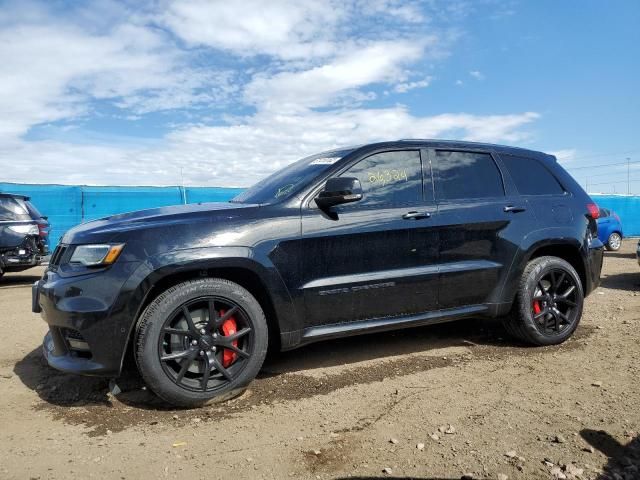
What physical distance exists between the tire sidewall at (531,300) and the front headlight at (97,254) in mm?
3253

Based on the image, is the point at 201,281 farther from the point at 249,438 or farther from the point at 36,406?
the point at 36,406

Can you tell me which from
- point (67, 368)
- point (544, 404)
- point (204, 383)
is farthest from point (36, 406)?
point (544, 404)

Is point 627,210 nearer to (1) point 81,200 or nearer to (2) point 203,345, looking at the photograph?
(1) point 81,200

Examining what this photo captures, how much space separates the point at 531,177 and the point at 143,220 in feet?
11.2

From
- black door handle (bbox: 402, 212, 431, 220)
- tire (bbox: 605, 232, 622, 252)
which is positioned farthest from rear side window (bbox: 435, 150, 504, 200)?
tire (bbox: 605, 232, 622, 252)

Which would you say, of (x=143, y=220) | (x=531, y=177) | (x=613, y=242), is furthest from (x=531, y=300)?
(x=613, y=242)

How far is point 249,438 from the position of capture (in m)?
2.75

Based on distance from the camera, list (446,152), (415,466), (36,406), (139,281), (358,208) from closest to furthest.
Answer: (415,466) < (139,281) < (36,406) < (358,208) < (446,152)

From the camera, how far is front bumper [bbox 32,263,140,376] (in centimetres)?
300

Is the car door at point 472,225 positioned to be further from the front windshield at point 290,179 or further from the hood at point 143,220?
the hood at point 143,220

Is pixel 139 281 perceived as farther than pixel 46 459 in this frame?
Yes

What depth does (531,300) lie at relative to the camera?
4.27 m

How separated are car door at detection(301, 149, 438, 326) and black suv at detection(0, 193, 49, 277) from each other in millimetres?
7315

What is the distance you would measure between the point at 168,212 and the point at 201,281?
61 centimetres
